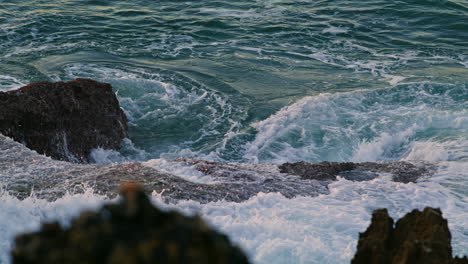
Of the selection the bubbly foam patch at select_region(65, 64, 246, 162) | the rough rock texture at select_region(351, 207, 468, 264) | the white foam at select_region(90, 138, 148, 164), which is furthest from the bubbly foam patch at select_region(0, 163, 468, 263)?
the bubbly foam patch at select_region(65, 64, 246, 162)

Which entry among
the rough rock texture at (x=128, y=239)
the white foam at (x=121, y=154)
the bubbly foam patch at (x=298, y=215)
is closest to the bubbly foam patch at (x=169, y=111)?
the white foam at (x=121, y=154)

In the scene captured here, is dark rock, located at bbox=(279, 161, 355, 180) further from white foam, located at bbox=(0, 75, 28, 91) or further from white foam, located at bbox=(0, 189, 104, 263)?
white foam, located at bbox=(0, 75, 28, 91)

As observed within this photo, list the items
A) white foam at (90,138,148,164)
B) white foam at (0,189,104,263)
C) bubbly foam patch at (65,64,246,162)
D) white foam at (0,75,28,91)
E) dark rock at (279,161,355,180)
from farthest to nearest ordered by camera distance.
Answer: white foam at (0,75,28,91) < bubbly foam patch at (65,64,246,162) < white foam at (90,138,148,164) < dark rock at (279,161,355,180) < white foam at (0,189,104,263)

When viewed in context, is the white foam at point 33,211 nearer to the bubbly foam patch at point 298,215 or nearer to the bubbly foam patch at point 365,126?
the bubbly foam patch at point 298,215

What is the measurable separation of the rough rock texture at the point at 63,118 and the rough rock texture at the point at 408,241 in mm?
5134

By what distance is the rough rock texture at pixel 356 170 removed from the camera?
6332mm

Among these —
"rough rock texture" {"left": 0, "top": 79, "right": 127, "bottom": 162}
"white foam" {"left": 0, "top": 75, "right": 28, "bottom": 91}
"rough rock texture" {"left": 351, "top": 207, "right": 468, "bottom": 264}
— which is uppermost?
"rough rock texture" {"left": 351, "top": 207, "right": 468, "bottom": 264}

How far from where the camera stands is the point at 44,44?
1418 centimetres

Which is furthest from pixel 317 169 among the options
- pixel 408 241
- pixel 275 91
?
pixel 275 91

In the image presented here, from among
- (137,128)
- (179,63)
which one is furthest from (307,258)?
(179,63)

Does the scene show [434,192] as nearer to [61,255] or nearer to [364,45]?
[61,255]

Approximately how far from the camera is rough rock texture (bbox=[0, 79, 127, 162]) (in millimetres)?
6980

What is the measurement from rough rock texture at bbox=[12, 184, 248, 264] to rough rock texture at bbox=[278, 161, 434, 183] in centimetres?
509

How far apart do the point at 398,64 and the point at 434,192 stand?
7321mm
